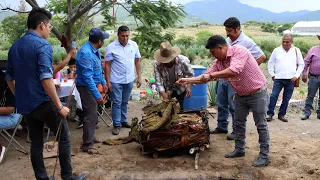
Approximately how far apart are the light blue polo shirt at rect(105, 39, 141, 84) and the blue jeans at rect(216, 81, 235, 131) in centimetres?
154

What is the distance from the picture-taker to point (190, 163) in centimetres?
450

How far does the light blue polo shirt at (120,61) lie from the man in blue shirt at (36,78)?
2316 millimetres

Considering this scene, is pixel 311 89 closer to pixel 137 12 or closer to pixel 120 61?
pixel 137 12

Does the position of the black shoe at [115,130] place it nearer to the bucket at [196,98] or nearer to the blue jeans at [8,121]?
the blue jeans at [8,121]

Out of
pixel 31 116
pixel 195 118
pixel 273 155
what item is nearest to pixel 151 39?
pixel 195 118

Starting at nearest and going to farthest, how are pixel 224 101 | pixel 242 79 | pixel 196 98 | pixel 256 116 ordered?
pixel 242 79, pixel 256 116, pixel 224 101, pixel 196 98

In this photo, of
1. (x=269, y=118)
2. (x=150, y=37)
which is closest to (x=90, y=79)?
(x=150, y=37)

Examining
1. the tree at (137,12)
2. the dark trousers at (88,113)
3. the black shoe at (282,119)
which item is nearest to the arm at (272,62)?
the black shoe at (282,119)

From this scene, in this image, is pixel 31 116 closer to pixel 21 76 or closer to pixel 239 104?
pixel 21 76

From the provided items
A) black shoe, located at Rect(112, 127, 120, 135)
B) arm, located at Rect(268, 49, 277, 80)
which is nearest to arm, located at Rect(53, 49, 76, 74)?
black shoe, located at Rect(112, 127, 120, 135)

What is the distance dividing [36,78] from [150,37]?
12.3 feet

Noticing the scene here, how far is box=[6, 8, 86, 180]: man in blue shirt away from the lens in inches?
128

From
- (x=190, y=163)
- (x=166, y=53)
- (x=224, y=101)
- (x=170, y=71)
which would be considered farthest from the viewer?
(x=224, y=101)

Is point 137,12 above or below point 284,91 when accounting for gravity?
above
